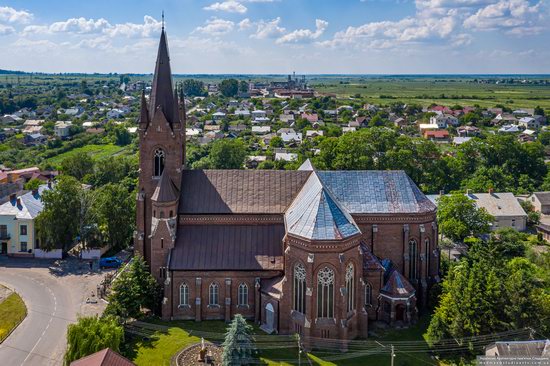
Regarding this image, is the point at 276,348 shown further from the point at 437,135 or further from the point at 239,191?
the point at 437,135

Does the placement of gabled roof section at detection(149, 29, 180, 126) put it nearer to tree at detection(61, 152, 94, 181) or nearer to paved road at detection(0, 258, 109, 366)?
paved road at detection(0, 258, 109, 366)

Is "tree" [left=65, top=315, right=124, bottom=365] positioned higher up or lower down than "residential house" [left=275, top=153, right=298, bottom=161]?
lower down

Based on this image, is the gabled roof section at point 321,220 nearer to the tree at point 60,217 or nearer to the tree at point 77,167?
the tree at point 60,217

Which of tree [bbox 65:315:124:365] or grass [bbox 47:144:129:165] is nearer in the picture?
tree [bbox 65:315:124:365]

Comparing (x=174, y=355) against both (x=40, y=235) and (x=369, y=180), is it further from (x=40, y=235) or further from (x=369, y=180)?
(x=40, y=235)

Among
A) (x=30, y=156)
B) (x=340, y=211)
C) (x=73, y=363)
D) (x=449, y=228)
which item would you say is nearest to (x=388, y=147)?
(x=449, y=228)

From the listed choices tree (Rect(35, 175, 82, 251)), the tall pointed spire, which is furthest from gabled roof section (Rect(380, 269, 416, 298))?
tree (Rect(35, 175, 82, 251))

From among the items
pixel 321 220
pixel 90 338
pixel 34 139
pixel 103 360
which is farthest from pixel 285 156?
pixel 103 360
